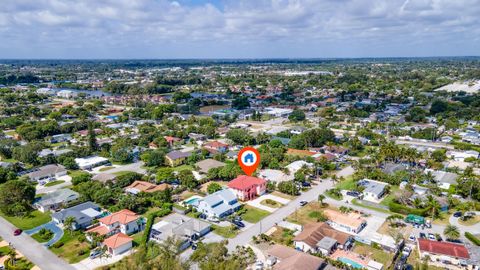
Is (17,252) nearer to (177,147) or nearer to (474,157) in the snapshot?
(177,147)

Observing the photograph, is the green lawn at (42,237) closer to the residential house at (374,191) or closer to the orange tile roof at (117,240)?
the orange tile roof at (117,240)

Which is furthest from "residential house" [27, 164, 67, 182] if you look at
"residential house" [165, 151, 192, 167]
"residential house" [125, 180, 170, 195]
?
"residential house" [165, 151, 192, 167]

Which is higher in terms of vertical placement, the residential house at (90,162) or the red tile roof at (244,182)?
the red tile roof at (244,182)

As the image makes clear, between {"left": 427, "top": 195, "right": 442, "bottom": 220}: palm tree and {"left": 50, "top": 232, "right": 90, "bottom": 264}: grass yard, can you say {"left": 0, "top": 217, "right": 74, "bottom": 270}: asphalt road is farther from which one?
{"left": 427, "top": 195, "right": 442, "bottom": 220}: palm tree

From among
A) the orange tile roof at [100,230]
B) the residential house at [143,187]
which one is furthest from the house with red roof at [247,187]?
the orange tile roof at [100,230]

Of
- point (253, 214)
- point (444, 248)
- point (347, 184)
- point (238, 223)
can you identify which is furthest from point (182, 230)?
point (347, 184)

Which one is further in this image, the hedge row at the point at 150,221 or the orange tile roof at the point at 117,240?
the hedge row at the point at 150,221

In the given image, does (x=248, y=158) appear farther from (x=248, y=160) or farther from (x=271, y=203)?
(x=271, y=203)
